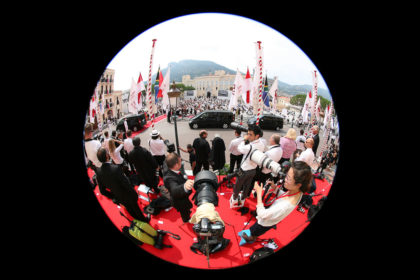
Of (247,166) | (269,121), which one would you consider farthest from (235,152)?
(269,121)

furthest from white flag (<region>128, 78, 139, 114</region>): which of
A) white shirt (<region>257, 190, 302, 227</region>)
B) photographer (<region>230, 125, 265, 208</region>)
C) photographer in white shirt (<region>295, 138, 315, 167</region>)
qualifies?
photographer in white shirt (<region>295, 138, 315, 167</region>)

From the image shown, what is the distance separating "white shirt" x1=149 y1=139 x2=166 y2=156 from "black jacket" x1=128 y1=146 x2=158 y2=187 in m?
0.06

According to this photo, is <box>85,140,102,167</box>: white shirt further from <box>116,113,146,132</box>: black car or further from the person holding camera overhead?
the person holding camera overhead

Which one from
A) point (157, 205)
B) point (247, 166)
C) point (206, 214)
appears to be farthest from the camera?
point (157, 205)

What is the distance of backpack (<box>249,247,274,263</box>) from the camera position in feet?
6.24

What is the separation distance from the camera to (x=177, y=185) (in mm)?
1812

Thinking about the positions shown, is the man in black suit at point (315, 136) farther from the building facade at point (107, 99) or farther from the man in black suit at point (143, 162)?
the building facade at point (107, 99)

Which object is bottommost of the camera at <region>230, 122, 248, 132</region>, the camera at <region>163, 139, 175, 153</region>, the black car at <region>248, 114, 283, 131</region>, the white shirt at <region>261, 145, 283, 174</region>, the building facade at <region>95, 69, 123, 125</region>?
the white shirt at <region>261, 145, 283, 174</region>

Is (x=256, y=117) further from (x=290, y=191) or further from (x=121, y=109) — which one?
(x=121, y=109)

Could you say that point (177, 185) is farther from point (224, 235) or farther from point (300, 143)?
point (300, 143)

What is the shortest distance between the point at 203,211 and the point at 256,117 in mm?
1223

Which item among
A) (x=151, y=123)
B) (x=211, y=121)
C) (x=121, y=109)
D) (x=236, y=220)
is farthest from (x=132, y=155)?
(x=236, y=220)

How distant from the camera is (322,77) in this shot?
1.66 m

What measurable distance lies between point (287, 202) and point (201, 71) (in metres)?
1.77
